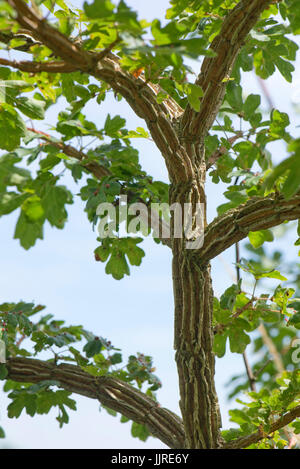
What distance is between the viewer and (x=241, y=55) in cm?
211

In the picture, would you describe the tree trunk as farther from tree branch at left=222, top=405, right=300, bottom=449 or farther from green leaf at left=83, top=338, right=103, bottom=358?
green leaf at left=83, top=338, right=103, bottom=358

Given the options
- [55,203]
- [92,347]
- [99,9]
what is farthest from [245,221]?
[92,347]

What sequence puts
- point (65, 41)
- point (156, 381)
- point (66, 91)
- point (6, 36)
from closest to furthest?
point (65, 41)
point (6, 36)
point (66, 91)
point (156, 381)

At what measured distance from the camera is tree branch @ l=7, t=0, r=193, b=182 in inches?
50.4

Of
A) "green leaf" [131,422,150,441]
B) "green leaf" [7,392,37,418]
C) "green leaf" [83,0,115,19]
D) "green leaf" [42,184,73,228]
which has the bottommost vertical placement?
"green leaf" [131,422,150,441]

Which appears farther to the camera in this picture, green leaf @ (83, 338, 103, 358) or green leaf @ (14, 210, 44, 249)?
green leaf @ (83, 338, 103, 358)

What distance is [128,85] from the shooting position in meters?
1.65

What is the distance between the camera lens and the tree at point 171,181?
1404 millimetres

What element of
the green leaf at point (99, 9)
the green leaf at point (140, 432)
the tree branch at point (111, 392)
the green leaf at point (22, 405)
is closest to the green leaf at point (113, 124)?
the green leaf at point (99, 9)

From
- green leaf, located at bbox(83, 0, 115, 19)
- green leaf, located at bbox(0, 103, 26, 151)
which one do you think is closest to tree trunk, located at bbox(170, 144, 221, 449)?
green leaf, located at bbox(0, 103, 26, 151)

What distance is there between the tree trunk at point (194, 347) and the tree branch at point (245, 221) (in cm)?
7

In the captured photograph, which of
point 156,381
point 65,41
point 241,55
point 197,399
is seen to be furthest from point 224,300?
point 65,41
